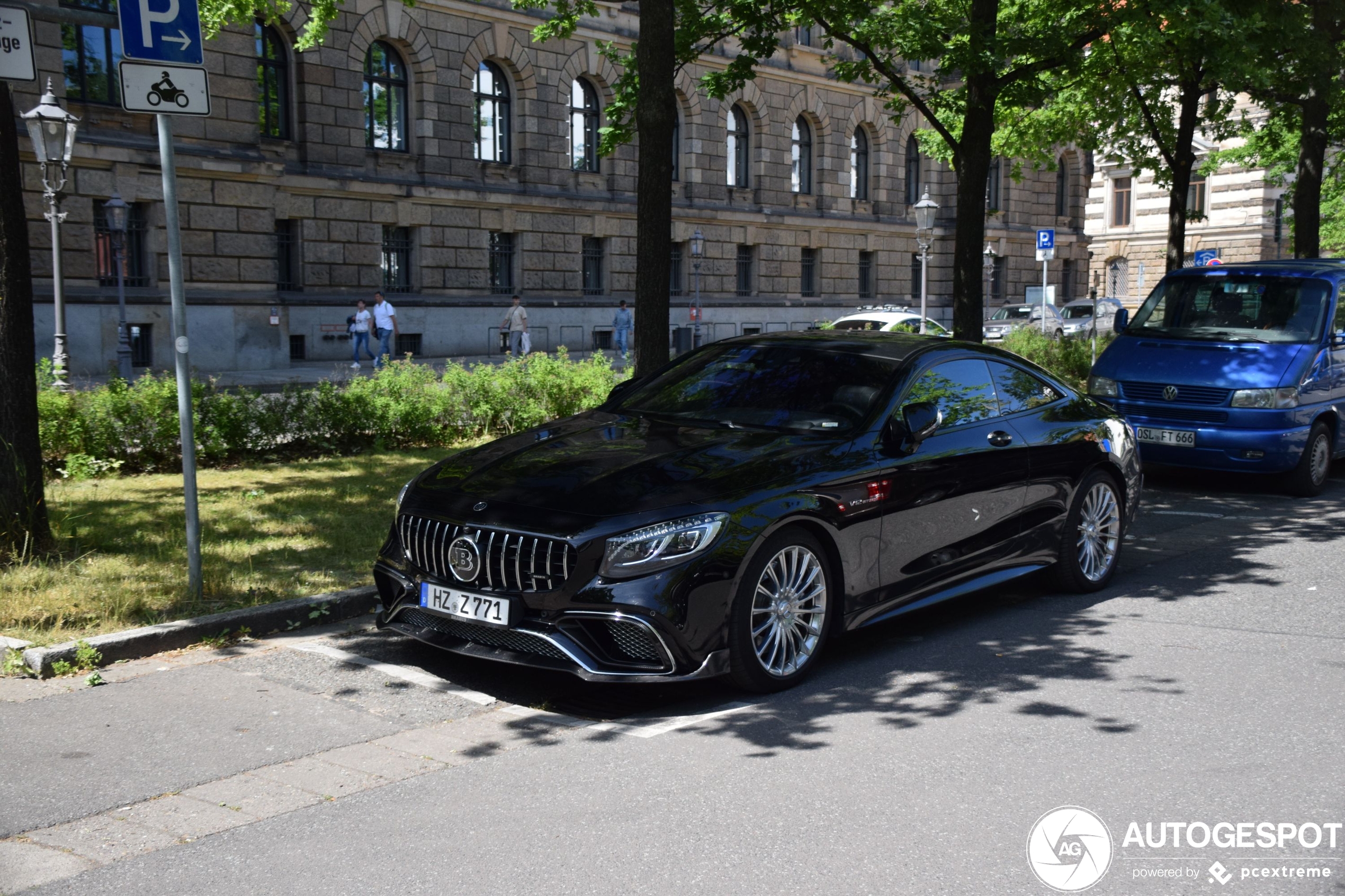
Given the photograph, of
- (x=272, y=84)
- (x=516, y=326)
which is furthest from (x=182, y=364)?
(x=272, y=84)

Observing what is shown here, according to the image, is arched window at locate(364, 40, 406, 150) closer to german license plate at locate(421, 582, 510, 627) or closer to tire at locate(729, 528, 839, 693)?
german license plate at locate(421, 582, 510, 627)

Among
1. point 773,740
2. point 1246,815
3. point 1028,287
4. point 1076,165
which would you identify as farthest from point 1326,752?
point 1076,165

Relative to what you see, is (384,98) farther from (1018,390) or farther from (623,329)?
(1018,390)

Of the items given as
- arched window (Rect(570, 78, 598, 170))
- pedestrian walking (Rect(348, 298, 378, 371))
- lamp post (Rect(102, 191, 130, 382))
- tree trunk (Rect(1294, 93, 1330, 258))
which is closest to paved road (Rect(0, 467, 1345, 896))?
tree trunk (Rect(1294, 93, 1330, 258))

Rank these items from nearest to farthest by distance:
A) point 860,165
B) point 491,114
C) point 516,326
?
1. point 516,326
2. point 491,114
3. point 860,165

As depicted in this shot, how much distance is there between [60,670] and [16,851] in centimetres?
204

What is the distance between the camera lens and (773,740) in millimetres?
5062

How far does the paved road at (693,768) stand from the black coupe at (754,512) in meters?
0.33

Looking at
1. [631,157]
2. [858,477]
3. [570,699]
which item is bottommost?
[570,699]

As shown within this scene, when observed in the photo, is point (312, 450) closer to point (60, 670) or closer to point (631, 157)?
point (60, 670)

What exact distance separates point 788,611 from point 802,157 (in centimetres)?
4191

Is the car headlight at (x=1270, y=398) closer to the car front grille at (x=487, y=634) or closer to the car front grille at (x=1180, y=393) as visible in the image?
the car front grille at (x=1180, y=393)

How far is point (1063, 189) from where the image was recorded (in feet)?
193

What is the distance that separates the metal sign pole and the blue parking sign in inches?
13.0
